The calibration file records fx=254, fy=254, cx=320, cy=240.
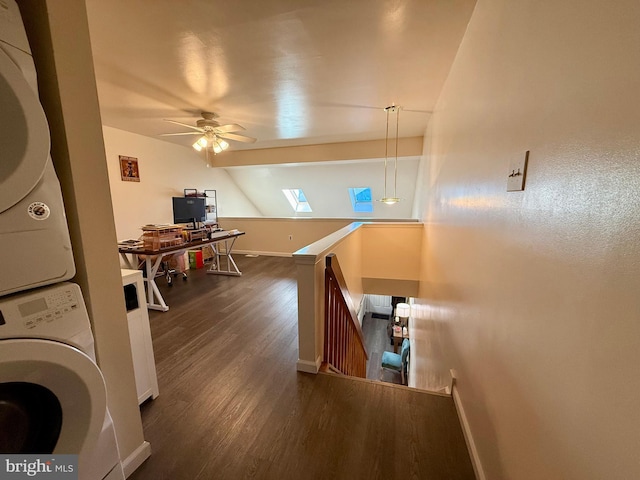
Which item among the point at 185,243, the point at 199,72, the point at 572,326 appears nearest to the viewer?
the point at 572,326

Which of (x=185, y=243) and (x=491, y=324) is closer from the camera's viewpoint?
(x=491, y=324)

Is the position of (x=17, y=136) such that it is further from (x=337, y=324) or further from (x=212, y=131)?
(x=212, y=131)

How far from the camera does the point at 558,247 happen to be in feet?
2.24

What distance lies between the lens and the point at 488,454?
43.8 inches

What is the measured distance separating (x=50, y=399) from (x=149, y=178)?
476 cm

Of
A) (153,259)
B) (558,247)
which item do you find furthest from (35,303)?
(153,259)

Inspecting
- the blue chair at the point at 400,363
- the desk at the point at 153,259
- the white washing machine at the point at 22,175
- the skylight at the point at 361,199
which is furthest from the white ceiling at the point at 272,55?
the blue chair at the point at 400,363

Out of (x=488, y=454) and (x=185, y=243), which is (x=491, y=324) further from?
(x=185, y=243)

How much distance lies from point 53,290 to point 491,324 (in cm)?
162

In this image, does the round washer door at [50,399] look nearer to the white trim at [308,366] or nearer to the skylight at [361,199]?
the white trim at [308,366]

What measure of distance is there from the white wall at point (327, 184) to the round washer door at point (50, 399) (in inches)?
210

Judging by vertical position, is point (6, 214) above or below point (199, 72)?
below

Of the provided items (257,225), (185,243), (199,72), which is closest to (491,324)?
(199,72)

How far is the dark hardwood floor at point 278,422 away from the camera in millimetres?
1255
